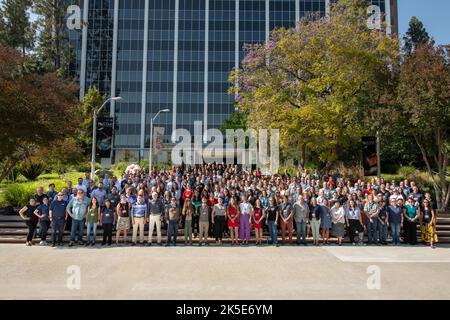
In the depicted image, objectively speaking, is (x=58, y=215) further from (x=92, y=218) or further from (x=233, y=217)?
(x=233, y=217)

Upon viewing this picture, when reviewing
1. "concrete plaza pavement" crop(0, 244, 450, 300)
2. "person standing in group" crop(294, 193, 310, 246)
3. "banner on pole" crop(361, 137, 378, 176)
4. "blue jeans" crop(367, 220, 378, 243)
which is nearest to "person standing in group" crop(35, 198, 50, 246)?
"concrete plaza pavement" crop(0, 244, 450, 300)

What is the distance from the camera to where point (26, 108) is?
579 inches

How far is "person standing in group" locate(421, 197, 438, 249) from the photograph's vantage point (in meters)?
11.5

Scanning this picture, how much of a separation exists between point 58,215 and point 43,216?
1.66ft

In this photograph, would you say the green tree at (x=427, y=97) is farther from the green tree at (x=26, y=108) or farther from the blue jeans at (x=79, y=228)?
the green tree at (x=26, y=108)

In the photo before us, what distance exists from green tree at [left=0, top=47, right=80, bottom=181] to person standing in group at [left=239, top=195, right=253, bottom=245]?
32.3ft

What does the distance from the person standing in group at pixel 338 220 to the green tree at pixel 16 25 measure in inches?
1694

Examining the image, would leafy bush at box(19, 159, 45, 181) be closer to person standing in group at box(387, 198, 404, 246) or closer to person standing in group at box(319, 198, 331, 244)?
person standing in group at box(319, 198, 331, 244)

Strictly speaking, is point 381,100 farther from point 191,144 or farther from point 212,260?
point 191,144

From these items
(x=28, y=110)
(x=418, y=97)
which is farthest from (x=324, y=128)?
(x=28, y=110)

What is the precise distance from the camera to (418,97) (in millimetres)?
15164

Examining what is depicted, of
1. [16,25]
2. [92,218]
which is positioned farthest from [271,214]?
[16,25]

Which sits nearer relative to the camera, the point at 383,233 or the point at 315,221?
the point at 315,221

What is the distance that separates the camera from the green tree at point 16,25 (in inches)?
1593
